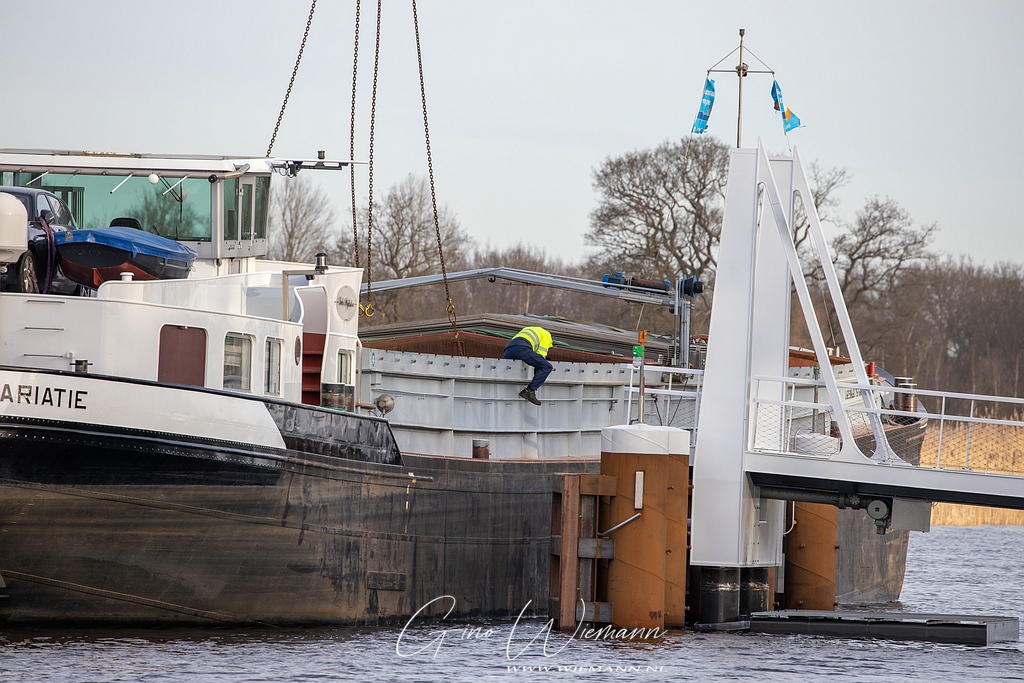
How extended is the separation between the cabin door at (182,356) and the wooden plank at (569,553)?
4094 mm

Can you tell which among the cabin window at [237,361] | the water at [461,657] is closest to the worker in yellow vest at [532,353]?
the water at [461,657]

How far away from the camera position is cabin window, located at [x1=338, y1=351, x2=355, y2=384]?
50.0 ft

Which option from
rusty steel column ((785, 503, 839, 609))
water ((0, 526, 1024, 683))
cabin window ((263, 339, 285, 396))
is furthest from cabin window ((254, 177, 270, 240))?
rusty steel column ((785, 503, 839, 609))

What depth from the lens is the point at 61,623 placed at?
12.3 m

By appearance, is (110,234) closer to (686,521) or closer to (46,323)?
(46,323)

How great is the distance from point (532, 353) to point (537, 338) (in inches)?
9.2

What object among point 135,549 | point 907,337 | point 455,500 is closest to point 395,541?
point 455,500

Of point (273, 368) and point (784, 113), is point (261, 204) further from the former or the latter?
point (784, 113)

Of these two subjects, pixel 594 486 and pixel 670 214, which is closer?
pixel 594 486

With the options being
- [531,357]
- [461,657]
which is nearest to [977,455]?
[531,357]

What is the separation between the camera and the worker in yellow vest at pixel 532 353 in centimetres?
1695

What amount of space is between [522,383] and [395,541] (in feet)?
12.5

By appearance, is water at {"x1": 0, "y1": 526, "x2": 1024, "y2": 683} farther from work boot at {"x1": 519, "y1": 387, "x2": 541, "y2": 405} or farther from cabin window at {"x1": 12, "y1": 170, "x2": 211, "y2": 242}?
cabin window at {"x1": 12, "y1": 170, "x2": 211, "y2": 242}

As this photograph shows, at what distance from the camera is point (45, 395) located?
11.8m
